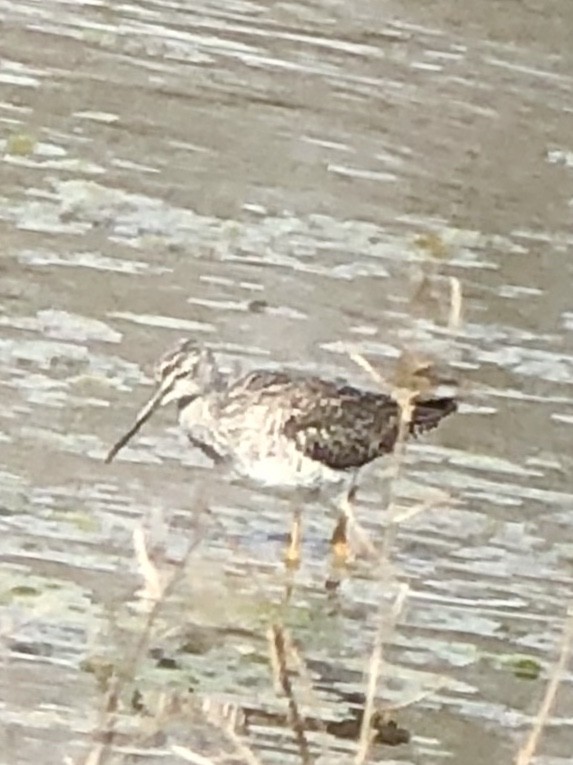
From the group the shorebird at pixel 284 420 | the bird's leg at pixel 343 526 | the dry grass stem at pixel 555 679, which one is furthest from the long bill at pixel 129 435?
the dry grass stem at pixel 555 679

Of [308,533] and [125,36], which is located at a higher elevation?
[125,36]

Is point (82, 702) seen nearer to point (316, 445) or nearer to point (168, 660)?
point (168, 660)

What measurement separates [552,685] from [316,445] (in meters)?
0.16

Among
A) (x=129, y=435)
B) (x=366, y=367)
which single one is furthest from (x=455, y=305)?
(x=129, y=435)

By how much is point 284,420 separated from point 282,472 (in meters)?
0.03

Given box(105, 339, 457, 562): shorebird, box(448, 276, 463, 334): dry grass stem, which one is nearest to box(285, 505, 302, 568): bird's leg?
box(105, 339, 457, 562): shorebird

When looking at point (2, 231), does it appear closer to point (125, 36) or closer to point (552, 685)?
point (125, 36)

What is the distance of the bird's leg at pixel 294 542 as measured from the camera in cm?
71

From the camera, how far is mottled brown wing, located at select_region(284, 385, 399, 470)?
69 centimetres

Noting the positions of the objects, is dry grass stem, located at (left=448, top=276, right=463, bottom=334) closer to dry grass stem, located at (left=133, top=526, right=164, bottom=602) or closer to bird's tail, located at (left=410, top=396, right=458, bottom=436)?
bird's tail, located at (left=410, top=396, right=458, bottom=436)

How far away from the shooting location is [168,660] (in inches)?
29.0

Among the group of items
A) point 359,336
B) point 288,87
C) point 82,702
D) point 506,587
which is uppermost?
point 288,87

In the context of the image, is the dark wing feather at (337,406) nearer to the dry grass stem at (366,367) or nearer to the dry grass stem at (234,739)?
the dry grass stem at (366,367)

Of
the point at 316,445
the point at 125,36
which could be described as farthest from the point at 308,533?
the point at 125,36
